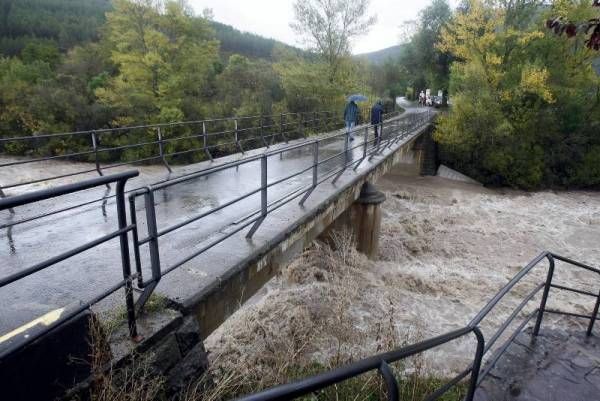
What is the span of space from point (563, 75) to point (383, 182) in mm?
12762

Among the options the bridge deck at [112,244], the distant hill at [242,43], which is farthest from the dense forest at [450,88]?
the distant hill at [242,43]

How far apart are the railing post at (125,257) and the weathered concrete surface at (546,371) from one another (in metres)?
3.16

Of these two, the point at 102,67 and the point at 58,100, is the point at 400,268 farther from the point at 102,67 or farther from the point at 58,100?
the point at 102,67

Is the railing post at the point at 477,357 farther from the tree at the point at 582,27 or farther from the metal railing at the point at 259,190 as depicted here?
the metal railing at the point at 259,190

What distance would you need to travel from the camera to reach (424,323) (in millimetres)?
8297

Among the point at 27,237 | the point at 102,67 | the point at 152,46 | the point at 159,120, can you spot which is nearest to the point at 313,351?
the point at 27,237

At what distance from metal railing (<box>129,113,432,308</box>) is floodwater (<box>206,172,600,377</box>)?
145cm

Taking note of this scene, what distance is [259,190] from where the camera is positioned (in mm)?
4148

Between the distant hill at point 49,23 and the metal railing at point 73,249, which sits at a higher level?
the distant hill at point 49,23

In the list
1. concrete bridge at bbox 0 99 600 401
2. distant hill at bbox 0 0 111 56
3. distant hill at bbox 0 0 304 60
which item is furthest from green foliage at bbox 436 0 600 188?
distant hill at bbox 0 0 111 56

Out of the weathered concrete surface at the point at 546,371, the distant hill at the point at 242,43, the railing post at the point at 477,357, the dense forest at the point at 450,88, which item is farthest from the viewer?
the distant hill at the point at 242,43

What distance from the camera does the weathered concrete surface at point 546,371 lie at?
3543 mm

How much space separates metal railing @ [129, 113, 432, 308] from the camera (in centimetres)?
270

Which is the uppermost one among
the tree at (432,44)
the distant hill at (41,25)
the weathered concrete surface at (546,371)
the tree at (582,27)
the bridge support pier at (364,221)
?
the distant hill at (41,25)
